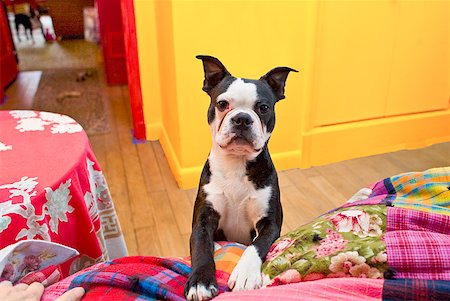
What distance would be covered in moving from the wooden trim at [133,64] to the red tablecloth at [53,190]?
1.53m

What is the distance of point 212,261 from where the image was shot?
2.98ft

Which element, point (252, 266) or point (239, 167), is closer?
point (252, 266)

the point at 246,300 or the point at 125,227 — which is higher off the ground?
the point at 246,300

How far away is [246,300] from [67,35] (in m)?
7.76

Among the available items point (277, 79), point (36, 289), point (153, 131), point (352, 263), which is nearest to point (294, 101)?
point (153, 131)

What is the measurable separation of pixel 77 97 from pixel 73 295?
3.81m

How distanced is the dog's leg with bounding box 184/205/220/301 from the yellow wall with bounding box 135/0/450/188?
51.5 inches

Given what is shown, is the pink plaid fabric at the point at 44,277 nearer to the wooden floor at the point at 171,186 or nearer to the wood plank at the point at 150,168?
the wooden floor at the point at 171,186

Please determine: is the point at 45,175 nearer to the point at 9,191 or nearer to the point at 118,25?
the point at 9,191

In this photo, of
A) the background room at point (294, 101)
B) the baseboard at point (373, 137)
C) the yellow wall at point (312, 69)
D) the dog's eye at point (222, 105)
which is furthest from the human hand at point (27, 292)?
the baseboard at point (373, 137)

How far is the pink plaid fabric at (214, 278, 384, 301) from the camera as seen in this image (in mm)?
623

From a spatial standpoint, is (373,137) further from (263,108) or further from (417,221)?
(417,221)

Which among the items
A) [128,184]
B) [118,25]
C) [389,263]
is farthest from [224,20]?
[118,25]

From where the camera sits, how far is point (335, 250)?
75 centimetres
